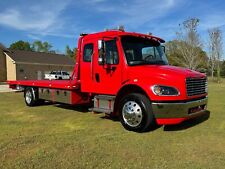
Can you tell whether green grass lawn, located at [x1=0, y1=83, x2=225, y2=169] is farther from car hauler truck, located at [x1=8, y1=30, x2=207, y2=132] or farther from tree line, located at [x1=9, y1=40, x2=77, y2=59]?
tree line, located at [x1=9, y1=40, x2=77, y2=59]

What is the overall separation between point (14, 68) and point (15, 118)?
39732 millimetres

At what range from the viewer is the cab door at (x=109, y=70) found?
8.30 metres

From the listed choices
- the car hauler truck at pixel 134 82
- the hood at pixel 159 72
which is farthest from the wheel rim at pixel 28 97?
the hood at pixel 159 72

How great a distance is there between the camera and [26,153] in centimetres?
595

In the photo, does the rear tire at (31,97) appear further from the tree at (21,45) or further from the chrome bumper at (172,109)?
the tree at (21,45)

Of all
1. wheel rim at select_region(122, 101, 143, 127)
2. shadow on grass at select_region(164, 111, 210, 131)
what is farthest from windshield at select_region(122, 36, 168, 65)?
shadow on grass at select_region(164, 111, 210, 131)

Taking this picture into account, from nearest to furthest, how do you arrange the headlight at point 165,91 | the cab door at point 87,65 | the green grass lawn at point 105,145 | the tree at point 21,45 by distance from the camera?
the green grass lawn at point 105,145 → the headlight at point 165,91 → the cab door at point 87,65 → the tree at point 21,45

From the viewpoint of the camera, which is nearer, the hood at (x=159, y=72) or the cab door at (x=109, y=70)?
the hood at (x=159, y=72)

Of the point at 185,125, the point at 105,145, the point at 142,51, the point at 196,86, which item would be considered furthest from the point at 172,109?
the point at 142,51

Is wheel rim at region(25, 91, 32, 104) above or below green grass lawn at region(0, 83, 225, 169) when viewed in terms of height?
above

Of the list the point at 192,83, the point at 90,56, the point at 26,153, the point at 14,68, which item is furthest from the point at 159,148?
the point at 14,68

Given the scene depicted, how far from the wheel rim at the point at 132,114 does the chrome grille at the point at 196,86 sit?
1.30 meters

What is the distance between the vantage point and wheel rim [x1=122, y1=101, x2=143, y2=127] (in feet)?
24.9

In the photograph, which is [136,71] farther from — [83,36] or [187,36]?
[187,36]
